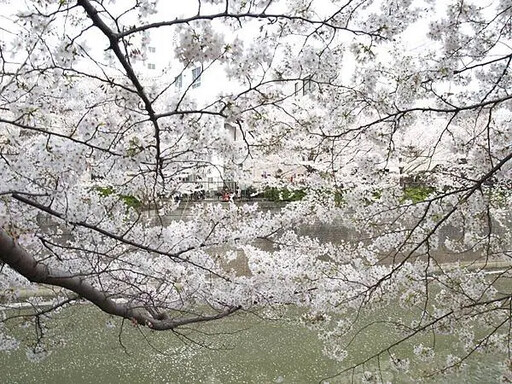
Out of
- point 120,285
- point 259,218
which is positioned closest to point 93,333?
point 120,285

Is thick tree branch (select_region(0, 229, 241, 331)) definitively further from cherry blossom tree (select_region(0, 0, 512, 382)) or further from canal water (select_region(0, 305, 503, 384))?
canal water (select_region(0, 305, 503, 384))

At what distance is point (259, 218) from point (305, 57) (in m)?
1.97

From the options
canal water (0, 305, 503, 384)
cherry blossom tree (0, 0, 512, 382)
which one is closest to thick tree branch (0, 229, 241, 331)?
cherry blossom tree (0, 0, 512, 382)

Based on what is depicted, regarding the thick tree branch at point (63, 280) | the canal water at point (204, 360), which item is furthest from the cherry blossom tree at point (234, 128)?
the canal water at point (204, 360)

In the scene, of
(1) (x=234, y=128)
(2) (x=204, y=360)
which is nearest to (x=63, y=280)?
(1) (x=234, y=128)

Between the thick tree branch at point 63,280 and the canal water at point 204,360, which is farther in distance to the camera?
the canal water at point 204,360

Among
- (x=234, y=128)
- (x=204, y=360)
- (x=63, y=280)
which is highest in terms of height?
(x=234, y=128)

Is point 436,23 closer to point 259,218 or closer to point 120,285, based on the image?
point 259,218

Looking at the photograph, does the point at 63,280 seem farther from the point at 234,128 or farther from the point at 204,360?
the point at 204,360

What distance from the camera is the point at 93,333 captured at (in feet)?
18.5

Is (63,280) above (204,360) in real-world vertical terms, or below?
below

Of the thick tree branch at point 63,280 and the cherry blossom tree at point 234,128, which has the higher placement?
the cherry blossom tree at point 234,128

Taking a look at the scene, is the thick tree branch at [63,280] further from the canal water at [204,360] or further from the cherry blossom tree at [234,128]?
the canal water at [204,360]

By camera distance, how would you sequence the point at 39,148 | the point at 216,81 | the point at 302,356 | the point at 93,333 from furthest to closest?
the point at 216,81 < the point at 93,333 < the point at 302,356 < the point at 39,148
